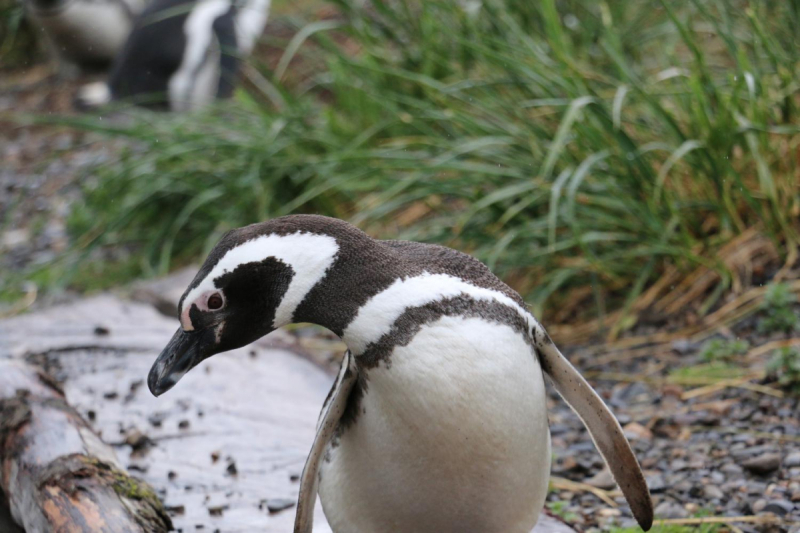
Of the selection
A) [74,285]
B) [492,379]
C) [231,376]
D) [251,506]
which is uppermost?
[492,379]

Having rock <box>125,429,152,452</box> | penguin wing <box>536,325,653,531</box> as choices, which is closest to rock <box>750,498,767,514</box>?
penguin wing <box>536,325,653,531</box>

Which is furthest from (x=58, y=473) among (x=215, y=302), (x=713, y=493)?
(x=713, y=493)

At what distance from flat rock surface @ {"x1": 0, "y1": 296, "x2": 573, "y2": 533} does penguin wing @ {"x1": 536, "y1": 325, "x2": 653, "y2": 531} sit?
0.81 feet

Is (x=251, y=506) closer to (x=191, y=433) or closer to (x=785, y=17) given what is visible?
(x=191, y=433)

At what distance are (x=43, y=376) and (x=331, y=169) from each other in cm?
198

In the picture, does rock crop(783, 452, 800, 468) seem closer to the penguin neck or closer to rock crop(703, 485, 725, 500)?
rock crop(703, 485, 725, 500)

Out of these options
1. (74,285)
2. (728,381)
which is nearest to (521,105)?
(728,381)

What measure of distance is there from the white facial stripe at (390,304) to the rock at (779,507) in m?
1.10

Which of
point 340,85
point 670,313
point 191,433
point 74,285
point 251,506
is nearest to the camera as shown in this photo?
point 251,506

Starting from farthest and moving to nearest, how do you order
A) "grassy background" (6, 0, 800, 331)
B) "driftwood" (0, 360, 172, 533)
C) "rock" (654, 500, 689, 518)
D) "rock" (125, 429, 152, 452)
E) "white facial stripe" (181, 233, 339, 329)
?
"grassy background" (6, 0, 800, 331) < "rock" (125, 429, 152, 452) < "rock" (654, 500, 689, 518) < "driftwood" (0, 360, 172, 533) < "white facial stripe" (181, 233, 339, 329)

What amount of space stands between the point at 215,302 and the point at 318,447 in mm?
358

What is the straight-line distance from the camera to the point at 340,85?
457 centimetres

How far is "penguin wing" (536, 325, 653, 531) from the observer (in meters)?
1.89

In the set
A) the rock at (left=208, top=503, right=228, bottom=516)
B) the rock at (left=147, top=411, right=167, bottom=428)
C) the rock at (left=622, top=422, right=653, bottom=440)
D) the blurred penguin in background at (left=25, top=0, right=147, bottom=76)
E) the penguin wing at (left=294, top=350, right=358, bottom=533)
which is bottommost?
the blurred penguin in background at (left=25, top=0, right=147, bottom=76)
